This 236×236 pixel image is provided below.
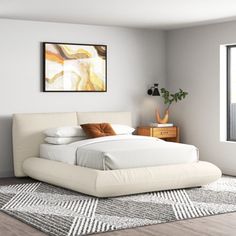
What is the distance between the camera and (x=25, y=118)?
7535mm

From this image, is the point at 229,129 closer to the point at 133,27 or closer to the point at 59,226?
the point at 133,27

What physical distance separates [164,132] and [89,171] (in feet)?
8.32

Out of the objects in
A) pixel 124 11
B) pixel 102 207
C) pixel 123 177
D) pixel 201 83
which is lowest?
pixel 102 207

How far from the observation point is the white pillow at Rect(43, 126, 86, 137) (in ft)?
23.9

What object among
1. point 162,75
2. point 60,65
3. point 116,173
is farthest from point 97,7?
point 162,75

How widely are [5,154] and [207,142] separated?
2897 mm

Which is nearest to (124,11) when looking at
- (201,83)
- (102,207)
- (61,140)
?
(61,140)

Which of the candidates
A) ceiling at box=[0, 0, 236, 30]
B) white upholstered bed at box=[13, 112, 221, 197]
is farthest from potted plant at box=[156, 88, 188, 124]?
ceiling at box=[0, 0, 236, 30]

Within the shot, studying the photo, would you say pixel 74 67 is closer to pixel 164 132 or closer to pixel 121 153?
pixel 164 132

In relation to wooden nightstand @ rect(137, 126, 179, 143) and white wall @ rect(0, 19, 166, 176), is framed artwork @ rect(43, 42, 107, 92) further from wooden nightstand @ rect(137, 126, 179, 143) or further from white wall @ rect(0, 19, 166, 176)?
wooden nightstand @ rect(137, 126, 179, 143)

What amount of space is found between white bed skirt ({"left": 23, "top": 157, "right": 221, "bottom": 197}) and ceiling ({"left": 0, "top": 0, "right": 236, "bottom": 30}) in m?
1.85

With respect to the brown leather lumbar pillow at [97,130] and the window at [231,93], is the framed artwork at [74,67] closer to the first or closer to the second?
the brown leather lumbar pillow at [97,130]

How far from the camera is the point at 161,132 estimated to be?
841 cm

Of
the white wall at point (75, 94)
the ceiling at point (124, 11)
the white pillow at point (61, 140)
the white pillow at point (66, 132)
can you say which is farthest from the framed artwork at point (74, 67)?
the white pillow at point (61, 140)
